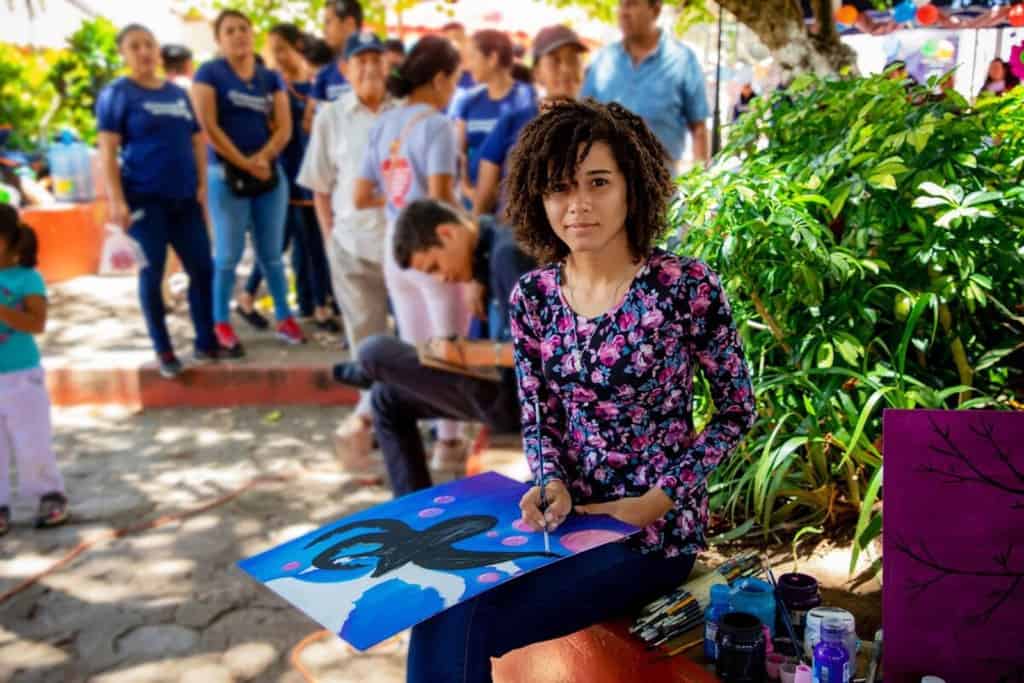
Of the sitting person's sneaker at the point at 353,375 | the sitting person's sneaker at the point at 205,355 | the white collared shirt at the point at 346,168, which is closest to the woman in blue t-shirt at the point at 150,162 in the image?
the sitting person's sneaker at the point at 205,355

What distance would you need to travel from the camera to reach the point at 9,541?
4379 mm

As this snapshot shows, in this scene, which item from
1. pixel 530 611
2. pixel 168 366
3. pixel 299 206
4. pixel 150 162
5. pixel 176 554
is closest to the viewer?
pixel 530 611

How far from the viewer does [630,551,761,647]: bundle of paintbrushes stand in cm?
210

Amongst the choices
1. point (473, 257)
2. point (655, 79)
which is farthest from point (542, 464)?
point (655, 79)

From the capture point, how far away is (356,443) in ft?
17.6

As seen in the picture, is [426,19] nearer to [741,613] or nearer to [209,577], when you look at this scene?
[209,577]

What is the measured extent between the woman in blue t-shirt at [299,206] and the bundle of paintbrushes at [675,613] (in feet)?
17.6

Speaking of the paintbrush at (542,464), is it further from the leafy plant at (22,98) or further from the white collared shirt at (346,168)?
the leafy plant at (22,98)

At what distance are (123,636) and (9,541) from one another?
113cm

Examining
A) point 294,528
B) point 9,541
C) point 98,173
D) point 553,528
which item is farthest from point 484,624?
point 98,173

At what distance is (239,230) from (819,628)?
209 inches

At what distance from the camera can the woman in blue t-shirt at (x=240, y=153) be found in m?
6.31

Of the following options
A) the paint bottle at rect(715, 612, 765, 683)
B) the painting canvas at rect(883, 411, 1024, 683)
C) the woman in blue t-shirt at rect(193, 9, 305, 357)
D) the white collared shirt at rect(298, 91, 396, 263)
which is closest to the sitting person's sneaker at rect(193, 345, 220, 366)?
the woman in blue t-shirt at rect(193, 9, 305, 357)

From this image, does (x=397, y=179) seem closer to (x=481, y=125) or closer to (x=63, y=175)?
(x=481, y=125)
